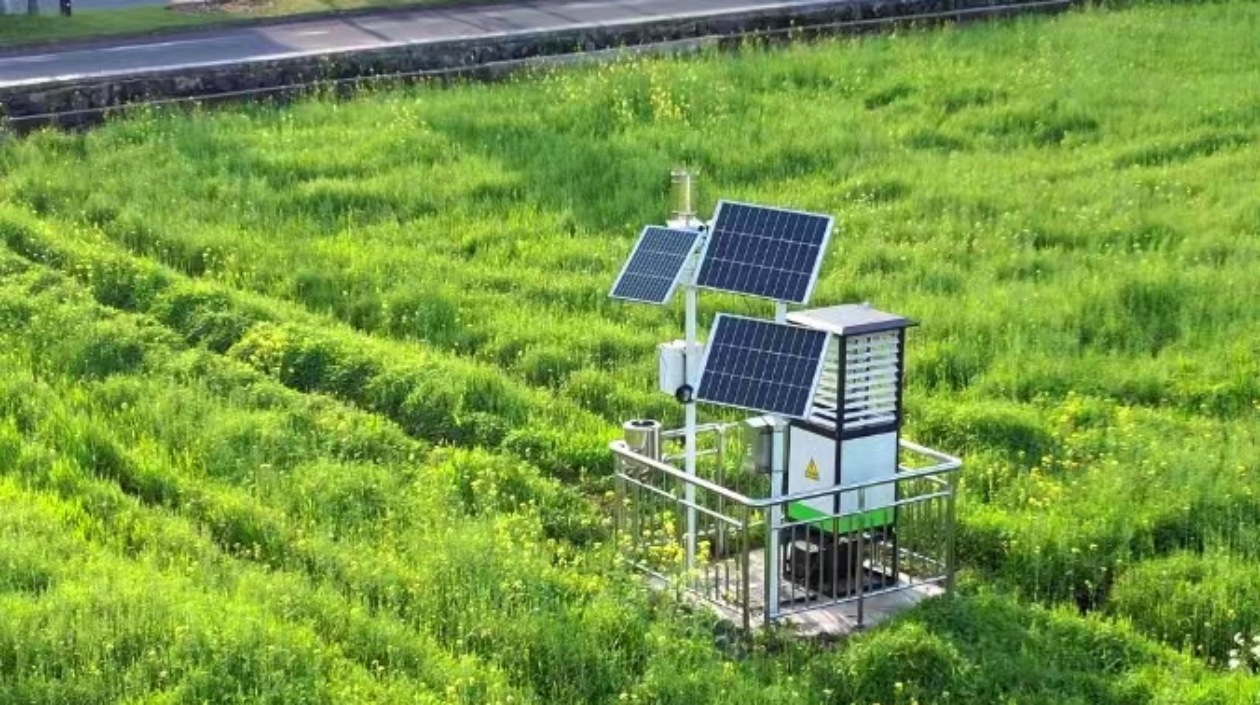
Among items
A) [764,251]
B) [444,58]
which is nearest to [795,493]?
[764,251]

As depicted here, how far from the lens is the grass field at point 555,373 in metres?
7.93

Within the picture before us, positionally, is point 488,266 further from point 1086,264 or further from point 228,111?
point 228,111

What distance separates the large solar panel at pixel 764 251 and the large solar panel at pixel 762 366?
176 mm

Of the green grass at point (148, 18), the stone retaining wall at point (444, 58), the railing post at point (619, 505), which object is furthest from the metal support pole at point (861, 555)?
the green grass at point (148, 18)

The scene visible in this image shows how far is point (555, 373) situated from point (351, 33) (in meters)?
14.5

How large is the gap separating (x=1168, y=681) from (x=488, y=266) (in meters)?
7.56

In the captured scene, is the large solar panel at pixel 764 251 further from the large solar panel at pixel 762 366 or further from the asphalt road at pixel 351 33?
the asphalt road at pixel 351 33

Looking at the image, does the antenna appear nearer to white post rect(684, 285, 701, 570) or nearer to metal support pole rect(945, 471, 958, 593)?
white post rect(684, 285, 701, 570)

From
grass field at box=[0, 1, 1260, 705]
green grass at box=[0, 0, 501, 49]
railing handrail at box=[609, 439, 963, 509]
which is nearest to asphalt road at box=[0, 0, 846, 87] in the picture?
green grass at box=[0, 0, 501, 49]

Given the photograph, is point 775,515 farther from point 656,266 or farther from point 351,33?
point 351,33

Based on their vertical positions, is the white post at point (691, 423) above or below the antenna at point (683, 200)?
below

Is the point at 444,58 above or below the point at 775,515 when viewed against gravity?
above

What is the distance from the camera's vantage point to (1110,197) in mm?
15469

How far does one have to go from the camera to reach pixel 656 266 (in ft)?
29.1
